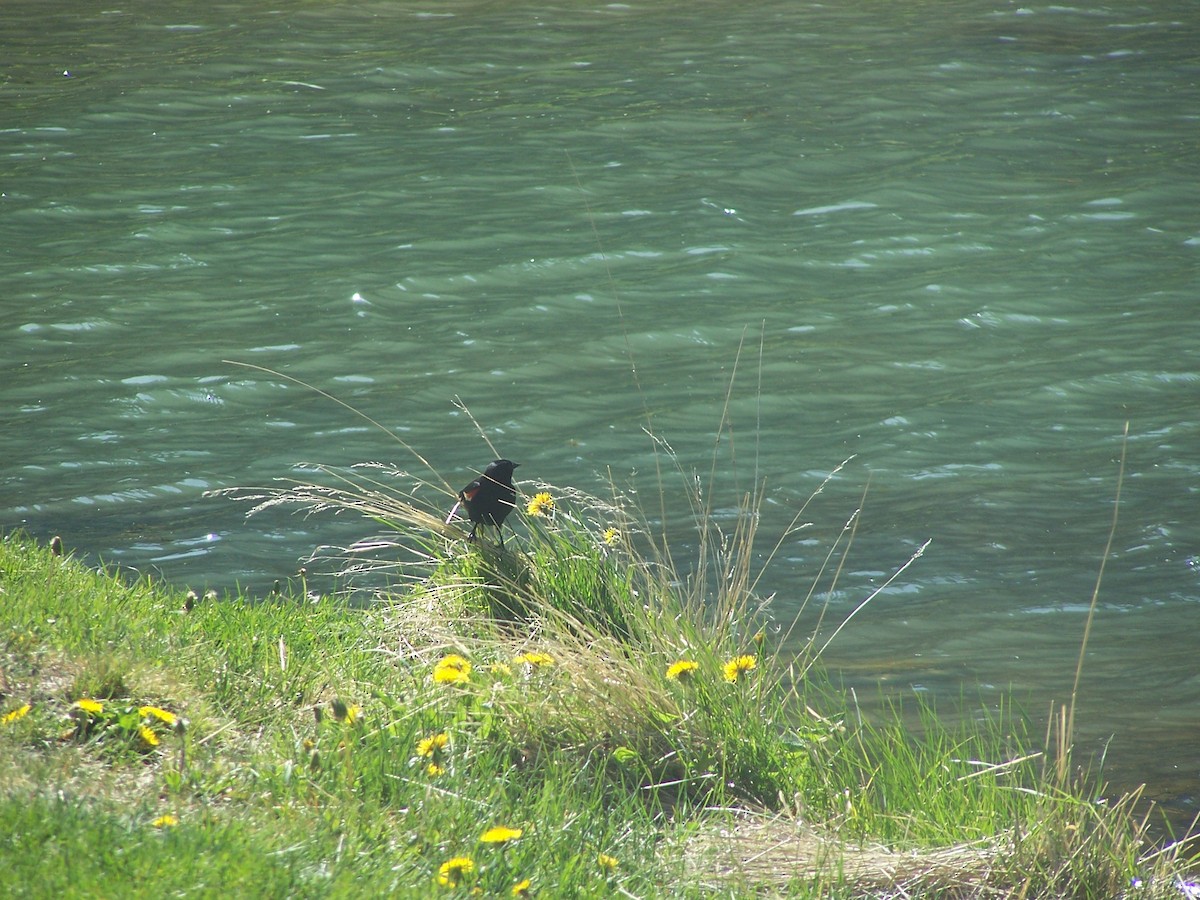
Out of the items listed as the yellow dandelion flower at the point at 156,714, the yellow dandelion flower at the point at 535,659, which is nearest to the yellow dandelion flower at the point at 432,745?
the yellow dandelion flower at the point at 535,659

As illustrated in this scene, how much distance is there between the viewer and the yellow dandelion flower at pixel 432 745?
3.88m

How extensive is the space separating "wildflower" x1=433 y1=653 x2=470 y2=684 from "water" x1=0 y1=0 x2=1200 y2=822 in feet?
7.18

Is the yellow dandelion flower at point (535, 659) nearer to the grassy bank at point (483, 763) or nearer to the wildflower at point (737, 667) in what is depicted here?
the grassy bank at point (483, 763)

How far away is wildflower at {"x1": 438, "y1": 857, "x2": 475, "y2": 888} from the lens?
3.32 meters

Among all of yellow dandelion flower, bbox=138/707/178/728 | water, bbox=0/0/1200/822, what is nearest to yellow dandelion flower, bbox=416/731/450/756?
yellow dandelion flower, bbox=138/707/178/728

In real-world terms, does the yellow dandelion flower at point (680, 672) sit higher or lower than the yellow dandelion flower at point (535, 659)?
lower

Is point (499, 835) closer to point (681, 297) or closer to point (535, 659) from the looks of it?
point (535, 659)

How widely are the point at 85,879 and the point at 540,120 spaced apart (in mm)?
14276

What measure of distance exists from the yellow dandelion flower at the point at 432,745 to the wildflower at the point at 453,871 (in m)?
0.54

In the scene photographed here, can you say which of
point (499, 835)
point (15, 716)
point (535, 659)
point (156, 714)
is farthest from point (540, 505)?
point (15, 716)

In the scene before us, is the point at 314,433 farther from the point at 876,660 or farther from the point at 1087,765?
the point at 1087,765

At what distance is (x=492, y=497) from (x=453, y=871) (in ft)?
6.16

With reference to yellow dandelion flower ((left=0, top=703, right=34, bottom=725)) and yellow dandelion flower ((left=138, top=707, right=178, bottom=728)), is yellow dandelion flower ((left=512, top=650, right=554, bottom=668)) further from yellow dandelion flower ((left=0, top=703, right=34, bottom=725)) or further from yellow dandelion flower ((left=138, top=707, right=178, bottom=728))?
yellow dandelion flower ((left=0, top=703, right=34, bottom=725))

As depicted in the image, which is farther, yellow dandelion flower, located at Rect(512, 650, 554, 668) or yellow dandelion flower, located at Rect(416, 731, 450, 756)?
yellow dandelion flower, located at Rect(512, 650, 554, 668)
